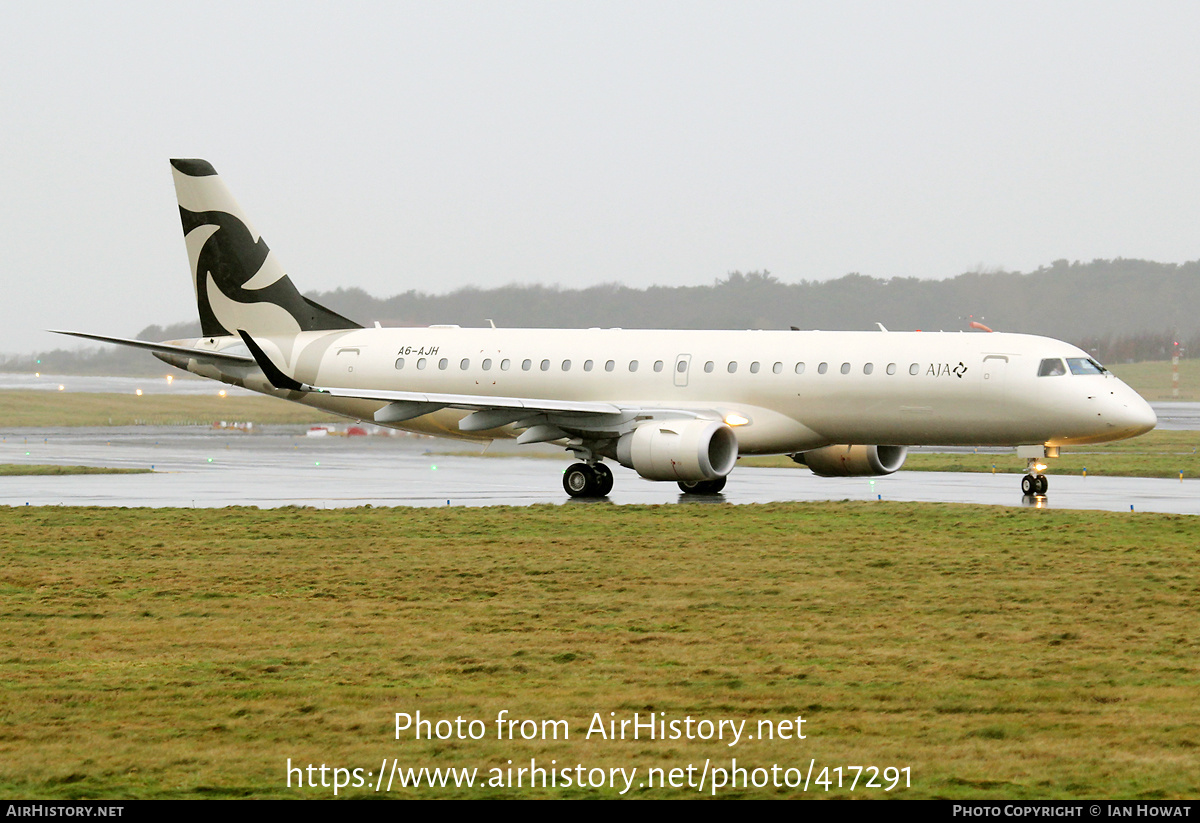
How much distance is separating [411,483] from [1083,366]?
14.5 meters

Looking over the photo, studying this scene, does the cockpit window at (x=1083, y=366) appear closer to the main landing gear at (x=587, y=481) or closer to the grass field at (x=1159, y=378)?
the main landing gear at (x=587, y=481)

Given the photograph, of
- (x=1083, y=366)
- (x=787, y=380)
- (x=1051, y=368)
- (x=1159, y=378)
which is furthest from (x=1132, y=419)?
(x=1159, y=378)

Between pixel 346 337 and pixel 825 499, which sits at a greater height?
pixel 346 337

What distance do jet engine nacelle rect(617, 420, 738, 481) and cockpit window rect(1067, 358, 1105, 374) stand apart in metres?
6.57

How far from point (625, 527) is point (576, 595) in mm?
7312

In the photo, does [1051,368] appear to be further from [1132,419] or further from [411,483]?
[411,483]

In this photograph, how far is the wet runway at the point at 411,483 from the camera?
28.7 metres

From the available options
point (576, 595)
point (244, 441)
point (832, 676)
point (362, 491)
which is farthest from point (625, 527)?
point (244, 441)

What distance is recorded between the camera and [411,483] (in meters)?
33.7

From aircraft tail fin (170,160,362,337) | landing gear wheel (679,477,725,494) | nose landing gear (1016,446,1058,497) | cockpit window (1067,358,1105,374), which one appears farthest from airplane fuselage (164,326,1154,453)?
aircraft tail fin (170,160,362,337)

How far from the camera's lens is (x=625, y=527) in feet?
76.8

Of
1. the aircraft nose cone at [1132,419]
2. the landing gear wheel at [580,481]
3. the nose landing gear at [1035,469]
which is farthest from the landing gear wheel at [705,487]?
the aircraft nose cone at [1132,419]

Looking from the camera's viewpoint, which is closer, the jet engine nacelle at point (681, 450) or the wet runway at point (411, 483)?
the jet engine nacelle at point (681, 450)

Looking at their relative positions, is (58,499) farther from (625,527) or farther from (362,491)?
(625,527)
